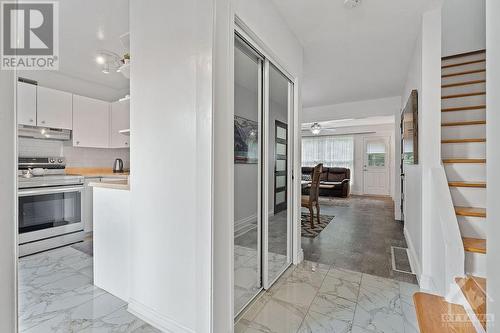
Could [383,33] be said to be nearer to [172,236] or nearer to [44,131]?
[172,236]

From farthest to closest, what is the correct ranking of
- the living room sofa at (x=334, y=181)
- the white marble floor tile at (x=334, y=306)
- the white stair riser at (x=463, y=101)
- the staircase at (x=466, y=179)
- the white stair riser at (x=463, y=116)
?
the living room sofa at (x=334, y=181) < the white stair riser at (x=463, y=101) < the white stair riser at (x=463, y=116) < the white marble floor tile at (x=334, y=306) < the staircase at (x=466, y=179)

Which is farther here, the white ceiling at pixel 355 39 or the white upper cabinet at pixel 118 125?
the white upper cabinet at pixel 118 125

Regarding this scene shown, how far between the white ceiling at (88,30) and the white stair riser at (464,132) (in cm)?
Result: 332

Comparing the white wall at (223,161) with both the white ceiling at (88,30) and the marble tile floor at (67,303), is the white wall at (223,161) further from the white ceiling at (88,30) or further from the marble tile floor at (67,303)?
the white ceiling at (88,30)

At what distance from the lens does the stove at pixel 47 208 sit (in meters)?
2.70

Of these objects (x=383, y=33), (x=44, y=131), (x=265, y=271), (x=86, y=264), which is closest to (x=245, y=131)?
(x=265, y=271)

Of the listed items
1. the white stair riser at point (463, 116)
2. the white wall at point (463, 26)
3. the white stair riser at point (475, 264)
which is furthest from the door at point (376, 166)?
the white stair riser at point (475, 264)

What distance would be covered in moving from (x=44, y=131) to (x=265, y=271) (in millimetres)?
3519

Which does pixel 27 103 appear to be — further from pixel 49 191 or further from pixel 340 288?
pixel 340 288

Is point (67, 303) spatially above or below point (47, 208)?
below

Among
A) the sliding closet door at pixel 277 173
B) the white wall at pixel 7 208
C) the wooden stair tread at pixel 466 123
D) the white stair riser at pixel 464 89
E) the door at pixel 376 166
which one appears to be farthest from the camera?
the door at pixel 376 166

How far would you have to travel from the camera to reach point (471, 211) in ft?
5.90

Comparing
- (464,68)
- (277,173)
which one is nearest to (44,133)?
(277,173)

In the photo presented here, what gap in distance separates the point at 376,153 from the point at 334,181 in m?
1.79
